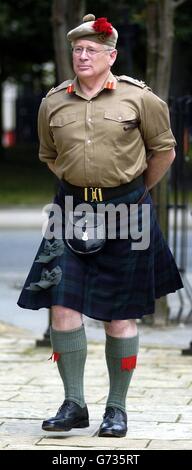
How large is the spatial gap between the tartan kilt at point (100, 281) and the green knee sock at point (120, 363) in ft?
0.42

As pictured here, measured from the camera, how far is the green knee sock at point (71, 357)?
17.4 ft

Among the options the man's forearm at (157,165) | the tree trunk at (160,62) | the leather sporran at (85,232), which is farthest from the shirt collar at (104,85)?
the tree trunk at (160,62)

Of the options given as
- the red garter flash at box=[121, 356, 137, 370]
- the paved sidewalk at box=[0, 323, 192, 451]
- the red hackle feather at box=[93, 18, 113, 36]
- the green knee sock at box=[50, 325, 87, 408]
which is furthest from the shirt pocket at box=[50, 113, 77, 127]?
the paved sidewalk at box=[0, 323, 192, 451]

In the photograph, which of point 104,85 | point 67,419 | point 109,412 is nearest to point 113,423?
point 109,412

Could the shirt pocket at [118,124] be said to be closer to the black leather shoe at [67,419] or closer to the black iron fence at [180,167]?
the black leather shoe at [67,419]

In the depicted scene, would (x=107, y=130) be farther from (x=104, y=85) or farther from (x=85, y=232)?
(x=85, y=232)

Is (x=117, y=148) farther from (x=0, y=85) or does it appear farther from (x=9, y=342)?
(x=0, y=85)

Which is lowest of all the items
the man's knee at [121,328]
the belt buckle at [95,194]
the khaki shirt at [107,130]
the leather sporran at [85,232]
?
the man's knee at [121,328]

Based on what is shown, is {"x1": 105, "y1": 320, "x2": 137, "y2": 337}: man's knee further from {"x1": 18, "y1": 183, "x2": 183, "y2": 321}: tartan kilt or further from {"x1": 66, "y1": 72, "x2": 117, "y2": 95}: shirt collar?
{"x1": 66, "y1": 72, "x2": 117, "y2": 95}: shirt collar

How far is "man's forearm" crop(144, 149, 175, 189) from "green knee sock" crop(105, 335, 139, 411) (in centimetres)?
73

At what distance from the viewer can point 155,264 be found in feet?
18.1

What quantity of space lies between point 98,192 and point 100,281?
40 centimetres

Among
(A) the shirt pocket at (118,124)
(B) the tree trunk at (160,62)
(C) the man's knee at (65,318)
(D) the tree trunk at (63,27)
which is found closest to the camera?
(A) the shirt pocket at (118,124)
